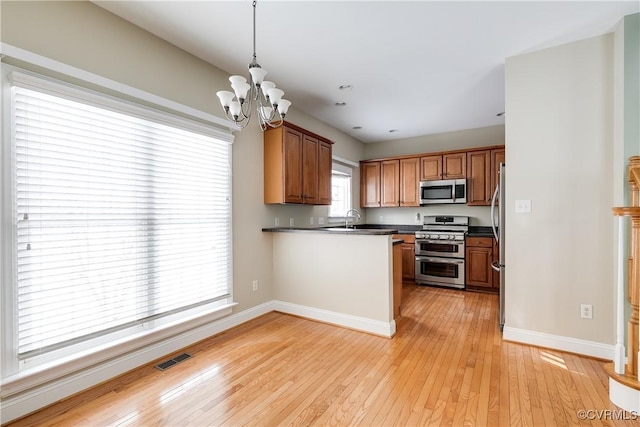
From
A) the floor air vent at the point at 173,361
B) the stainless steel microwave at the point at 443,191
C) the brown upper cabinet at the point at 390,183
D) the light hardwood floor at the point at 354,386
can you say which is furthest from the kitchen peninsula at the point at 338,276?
the brown upper cabinet at the point at 390,183

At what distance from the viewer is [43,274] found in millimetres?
1904

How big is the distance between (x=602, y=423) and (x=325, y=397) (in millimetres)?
1627

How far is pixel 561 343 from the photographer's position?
266 cm

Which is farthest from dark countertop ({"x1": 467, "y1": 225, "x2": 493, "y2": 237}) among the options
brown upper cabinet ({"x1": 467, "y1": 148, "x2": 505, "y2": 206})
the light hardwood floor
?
the light hardwood floor

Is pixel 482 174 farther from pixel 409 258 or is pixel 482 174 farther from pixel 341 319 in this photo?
pixel 341 319

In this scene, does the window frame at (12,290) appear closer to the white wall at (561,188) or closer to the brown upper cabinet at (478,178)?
the white wall at (561,188)

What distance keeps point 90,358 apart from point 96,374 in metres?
0.15

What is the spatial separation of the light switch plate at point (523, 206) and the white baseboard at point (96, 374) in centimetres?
313

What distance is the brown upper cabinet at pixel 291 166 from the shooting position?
11.6ft

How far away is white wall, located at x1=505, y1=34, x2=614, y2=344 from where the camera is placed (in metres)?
2.52

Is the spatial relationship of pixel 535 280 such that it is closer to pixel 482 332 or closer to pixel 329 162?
pixel 482 332

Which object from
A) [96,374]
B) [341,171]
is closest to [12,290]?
[96,374]

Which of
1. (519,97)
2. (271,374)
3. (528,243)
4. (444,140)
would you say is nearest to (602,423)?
(528,243)

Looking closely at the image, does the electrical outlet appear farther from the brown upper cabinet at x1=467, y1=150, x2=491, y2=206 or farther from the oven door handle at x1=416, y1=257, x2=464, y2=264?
the brown upper cabinet at x1=467, y1=150, x2=491, y2=206
